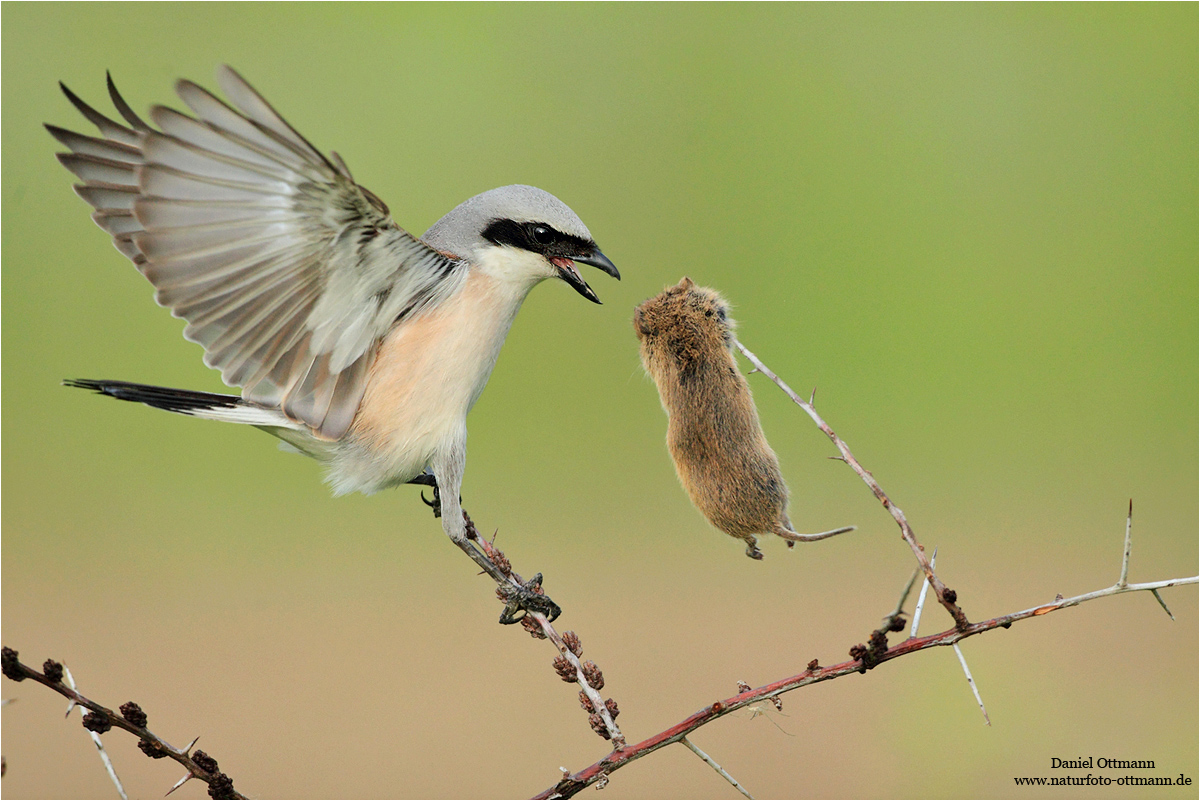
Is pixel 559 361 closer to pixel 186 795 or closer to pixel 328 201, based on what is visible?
pixel 186 795

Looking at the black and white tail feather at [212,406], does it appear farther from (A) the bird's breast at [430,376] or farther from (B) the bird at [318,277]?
(A) the bird's breast at [430,376]

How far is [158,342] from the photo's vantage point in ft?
24.8

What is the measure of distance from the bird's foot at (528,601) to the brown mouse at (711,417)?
0.51 metres

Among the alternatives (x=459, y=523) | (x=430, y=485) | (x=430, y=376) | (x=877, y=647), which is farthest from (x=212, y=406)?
(x=877, y=647)

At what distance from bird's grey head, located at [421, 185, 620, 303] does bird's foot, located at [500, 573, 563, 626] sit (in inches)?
31.0

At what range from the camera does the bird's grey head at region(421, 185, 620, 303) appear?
2.52 m

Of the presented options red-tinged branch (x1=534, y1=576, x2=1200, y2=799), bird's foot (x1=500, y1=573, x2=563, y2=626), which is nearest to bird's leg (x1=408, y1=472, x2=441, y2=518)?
bird's foot (x1=500, y1=573, x2=563, y2=626)

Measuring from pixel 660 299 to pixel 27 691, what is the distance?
5.37 metres

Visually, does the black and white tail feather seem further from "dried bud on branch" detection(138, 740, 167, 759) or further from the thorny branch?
the thorny branch

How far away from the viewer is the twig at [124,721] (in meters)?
1.61

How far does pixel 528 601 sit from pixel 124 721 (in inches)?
41.2

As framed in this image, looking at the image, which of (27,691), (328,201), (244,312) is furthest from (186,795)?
(328,201)

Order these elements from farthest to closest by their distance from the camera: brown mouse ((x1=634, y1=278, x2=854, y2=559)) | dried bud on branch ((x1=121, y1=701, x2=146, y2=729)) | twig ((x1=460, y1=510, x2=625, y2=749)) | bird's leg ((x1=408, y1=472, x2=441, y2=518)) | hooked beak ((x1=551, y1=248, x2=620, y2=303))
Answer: bird's leg ((x1=408, y1=472, x2=441, y2=518))
hooked beak ((x1=551, y1=248, x2=620, y2=303))
brown mouse ((x1=634, y1=278, x2=854, y2=559))
twig ((x1=460, y1=510, x2=625, y2=749))
dried bud on branch ((x1=121, y1=701, x2=146, y2=729))

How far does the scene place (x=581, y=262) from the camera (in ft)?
8.43
